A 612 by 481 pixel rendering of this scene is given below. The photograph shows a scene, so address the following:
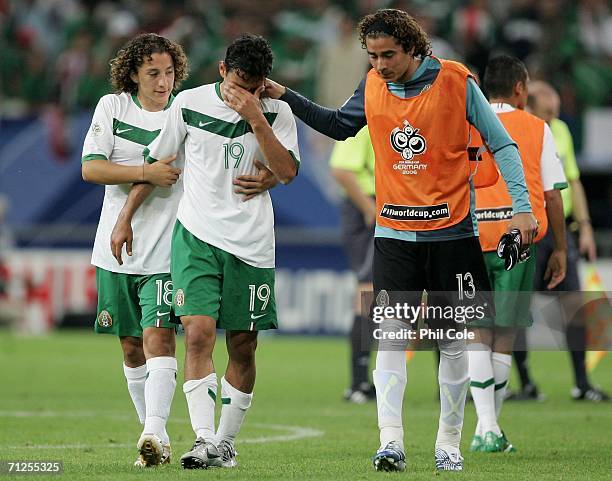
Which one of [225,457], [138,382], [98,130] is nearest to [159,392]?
Answer: [225,457]

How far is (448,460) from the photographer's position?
6.79 meters

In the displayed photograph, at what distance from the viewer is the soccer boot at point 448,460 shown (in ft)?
22.2

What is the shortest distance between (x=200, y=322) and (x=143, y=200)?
0.87 m

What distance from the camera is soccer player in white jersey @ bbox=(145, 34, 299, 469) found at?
6738 millimetres

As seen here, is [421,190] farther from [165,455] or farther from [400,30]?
[165,455]

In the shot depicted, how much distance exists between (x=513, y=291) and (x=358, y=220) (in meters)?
3.54

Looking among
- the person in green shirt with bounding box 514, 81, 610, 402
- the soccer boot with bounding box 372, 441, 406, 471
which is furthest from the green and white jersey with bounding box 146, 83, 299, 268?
the person in green shirt with bounding box 514, 81, 610, 402

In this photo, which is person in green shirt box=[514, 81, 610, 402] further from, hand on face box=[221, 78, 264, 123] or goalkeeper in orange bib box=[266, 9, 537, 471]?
hand on face box=[221, 78, 264, 123]

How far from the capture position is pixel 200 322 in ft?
22.1

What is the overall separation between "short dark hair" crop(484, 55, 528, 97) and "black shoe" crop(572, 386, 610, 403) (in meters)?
4.06

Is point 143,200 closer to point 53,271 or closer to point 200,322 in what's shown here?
point 200,322

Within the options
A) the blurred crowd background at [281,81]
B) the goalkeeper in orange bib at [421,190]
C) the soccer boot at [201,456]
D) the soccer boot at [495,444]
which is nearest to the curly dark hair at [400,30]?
the goalkeeper in orange bib at [421,190]

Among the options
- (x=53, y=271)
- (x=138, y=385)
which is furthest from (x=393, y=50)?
(x=53, y=271)

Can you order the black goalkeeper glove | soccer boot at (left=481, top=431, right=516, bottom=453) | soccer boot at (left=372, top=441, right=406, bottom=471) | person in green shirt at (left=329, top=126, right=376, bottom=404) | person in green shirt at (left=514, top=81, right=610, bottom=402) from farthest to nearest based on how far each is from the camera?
person in green shirt at (left=329, top=126, right=376, bottom=404)
person in green shirt at (left=514, top=81, right=610, bottom=402)
soccer boot at (left=481, top=431, right=516, bottom=453)
soccer boot at (left=372, top=441, right=406, bottom=471)
the black goalkeeper glove
